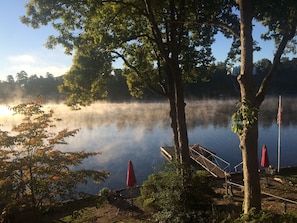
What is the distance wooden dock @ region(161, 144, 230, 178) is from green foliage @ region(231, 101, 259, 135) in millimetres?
8408

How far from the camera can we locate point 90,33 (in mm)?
14367

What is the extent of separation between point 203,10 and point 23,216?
12.4 m

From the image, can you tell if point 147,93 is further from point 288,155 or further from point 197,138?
point 288,155

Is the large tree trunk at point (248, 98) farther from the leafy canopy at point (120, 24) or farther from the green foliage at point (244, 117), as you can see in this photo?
the leafy canopy at point (120, 24)

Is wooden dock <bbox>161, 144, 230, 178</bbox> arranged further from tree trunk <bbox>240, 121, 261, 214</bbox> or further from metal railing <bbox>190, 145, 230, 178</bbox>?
tree trunk <bbox>240, 121, 261, 214</bbox>

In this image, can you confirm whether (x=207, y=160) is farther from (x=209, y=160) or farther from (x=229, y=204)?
(x=229, y=204)

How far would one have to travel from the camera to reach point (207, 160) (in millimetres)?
23562

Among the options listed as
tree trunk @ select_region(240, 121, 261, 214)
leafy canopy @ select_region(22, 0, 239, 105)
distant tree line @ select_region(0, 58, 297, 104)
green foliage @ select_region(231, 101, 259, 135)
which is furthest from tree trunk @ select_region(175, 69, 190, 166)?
distant tree line @ select_region(0, 58, 297, 104)

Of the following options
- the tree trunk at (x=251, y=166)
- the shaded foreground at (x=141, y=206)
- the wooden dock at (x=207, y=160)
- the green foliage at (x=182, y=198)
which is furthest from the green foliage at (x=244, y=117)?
the wooden dock at (x=207, y=160)

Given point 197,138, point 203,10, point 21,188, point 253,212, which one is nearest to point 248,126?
point 253,212

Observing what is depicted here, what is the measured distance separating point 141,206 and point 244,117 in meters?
9.33

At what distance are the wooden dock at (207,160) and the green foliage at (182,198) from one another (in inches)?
128

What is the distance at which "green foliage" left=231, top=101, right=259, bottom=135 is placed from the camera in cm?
641

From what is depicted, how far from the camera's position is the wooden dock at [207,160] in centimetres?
2069
